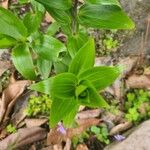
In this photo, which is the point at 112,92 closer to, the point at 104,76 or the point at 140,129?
the point at 140,129

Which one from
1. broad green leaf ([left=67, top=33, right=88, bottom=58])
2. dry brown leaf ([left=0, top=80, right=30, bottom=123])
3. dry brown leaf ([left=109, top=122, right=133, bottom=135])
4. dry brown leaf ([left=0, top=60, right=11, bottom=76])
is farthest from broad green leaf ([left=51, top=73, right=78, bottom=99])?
dry brown leaf ([left=0, top=60, right=11, bottom=76])

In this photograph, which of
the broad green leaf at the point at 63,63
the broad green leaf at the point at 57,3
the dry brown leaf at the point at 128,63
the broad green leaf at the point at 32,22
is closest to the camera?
the broad green leaf at the point at 57,3

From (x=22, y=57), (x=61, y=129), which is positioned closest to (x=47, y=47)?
(x=22, y=57)

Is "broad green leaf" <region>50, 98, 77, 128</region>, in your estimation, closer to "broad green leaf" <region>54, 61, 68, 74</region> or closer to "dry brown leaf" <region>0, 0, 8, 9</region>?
"broad green leaf" <region>54, 61, 68, 74</region>

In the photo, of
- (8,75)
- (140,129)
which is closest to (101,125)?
(140,129)

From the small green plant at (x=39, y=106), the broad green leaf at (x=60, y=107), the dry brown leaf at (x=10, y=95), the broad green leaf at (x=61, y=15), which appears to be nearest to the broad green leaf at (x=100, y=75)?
the broad green leaf at (x=60, y=107)

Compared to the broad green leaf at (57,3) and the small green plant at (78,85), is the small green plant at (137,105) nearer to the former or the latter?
the small green plant at (78,85)

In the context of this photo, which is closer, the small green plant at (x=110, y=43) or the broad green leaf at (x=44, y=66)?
the broad green leaf at (x=44, y=66)
